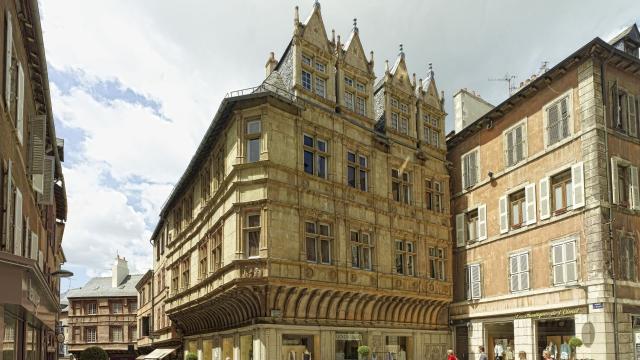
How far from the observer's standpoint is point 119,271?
76875mm

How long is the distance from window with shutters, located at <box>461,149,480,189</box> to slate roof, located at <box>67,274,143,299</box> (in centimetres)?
5191

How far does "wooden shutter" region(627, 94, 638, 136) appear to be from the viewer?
25.8 meters

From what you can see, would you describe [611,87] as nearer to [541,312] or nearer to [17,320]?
[541,312]

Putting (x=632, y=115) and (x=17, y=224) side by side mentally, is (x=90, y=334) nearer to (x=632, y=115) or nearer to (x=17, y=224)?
(x=17, y=224)

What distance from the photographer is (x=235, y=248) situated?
78.5 ft

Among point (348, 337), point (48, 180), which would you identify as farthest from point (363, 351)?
point (48, 180)

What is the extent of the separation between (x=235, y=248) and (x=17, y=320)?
34.6ft

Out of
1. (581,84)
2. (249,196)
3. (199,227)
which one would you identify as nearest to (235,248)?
(249,196)

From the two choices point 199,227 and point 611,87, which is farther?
point 199,227

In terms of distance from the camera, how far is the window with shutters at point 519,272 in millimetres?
27125

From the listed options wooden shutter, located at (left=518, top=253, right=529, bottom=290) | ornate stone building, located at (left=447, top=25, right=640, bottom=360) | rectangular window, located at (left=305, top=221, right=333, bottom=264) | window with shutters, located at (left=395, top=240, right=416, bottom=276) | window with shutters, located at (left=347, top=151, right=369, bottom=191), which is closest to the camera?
ornate stone building, located at (left=447, top=25, right=640, bottom=360)

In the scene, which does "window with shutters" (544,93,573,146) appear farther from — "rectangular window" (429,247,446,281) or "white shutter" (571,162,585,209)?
"rectangular window" (429,247,446,281)

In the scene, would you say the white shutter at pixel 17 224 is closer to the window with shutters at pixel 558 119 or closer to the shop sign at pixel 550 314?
the shop sign at pixel 550 314

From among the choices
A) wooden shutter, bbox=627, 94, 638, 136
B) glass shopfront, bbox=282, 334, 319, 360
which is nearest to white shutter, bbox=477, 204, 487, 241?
wooden shutter, bbox=627, 94, 638, 136
